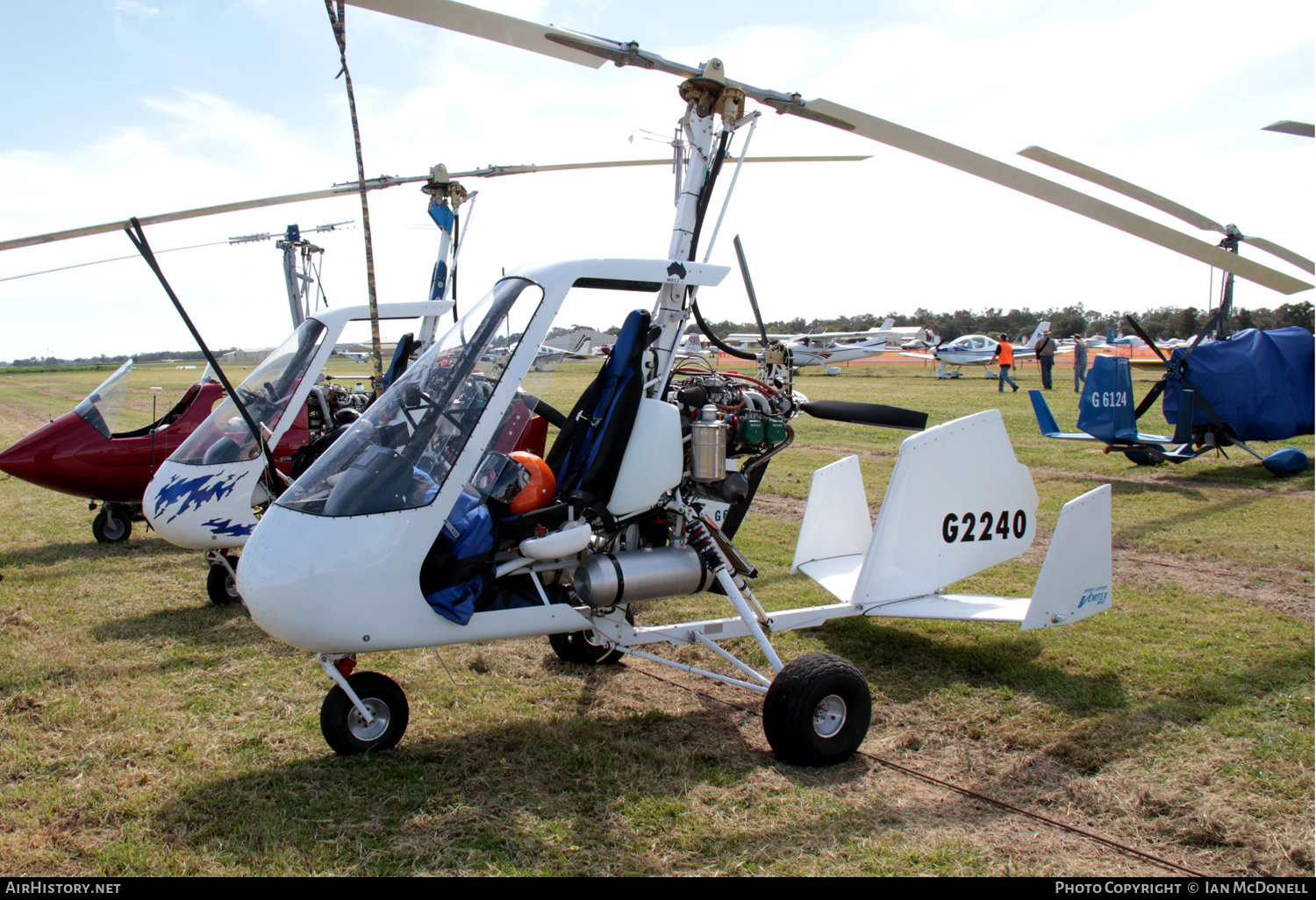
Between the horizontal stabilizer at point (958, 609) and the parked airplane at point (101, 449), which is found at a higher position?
the parked airplane at point (101, 449)

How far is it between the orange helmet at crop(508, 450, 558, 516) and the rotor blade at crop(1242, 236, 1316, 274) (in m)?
5.01

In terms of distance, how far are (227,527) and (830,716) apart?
178 inches

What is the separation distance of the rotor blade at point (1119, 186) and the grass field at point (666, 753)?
2.65m

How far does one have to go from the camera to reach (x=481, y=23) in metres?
3.38

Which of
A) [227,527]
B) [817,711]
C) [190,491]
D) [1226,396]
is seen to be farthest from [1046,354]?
[190,491]

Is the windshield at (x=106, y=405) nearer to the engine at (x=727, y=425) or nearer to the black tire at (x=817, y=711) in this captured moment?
the engine at (x=727, y=425)

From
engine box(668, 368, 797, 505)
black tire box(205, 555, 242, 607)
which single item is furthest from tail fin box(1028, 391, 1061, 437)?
black tire box(205, 555, 242, 607)

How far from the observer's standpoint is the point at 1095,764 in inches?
138

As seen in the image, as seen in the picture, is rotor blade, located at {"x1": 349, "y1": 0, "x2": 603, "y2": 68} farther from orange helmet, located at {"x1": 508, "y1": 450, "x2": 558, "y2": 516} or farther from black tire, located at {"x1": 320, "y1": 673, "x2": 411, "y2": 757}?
black tire, located at {"x1": 320, "y1": 673, "x2": 411, "y2": 757}

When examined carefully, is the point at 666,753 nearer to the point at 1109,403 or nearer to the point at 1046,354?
the point at 1109,403

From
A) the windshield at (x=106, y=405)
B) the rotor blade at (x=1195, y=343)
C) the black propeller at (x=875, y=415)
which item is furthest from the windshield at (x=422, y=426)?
the rotor blade at (x=1195, y=343)

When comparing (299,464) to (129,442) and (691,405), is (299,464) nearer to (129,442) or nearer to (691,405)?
(129,442)

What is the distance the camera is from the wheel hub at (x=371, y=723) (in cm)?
364

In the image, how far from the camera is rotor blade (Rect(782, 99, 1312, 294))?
3.71 m
